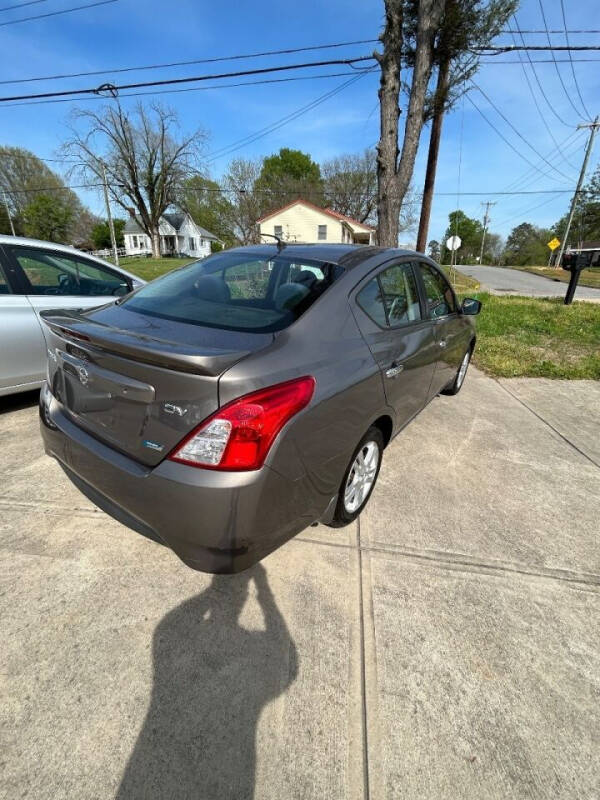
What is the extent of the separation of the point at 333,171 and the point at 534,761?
58314mm

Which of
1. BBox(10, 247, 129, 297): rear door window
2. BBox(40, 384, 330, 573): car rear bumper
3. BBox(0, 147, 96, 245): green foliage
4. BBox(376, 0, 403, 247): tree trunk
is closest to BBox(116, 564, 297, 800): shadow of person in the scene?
BBox(40, 384, 330, 573): car rear bumper

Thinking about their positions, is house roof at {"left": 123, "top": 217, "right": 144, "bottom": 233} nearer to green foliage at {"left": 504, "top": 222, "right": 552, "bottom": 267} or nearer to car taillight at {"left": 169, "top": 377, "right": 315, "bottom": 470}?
car taillight at {"left": 169, "top": 377, "right": 315, "bottom": 470}

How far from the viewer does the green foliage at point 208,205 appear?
4281 cm

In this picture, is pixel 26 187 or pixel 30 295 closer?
pixel 30 295

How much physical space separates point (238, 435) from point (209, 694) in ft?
3.33

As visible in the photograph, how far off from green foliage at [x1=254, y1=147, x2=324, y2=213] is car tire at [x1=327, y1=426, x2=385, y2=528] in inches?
1864

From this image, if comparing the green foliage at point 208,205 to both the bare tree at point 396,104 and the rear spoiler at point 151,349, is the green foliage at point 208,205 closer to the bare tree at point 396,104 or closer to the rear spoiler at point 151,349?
the bare tree at point 396,104

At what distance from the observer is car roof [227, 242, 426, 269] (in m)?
2.34

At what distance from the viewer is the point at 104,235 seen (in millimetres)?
55281

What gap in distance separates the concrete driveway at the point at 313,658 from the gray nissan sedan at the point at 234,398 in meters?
0.41

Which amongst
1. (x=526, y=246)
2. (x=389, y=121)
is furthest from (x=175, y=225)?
Result: (x=526, y=246)

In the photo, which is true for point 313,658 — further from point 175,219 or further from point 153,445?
point 175,219

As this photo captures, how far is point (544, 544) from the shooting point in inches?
93.4

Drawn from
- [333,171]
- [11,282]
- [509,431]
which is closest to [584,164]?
[333,171]
